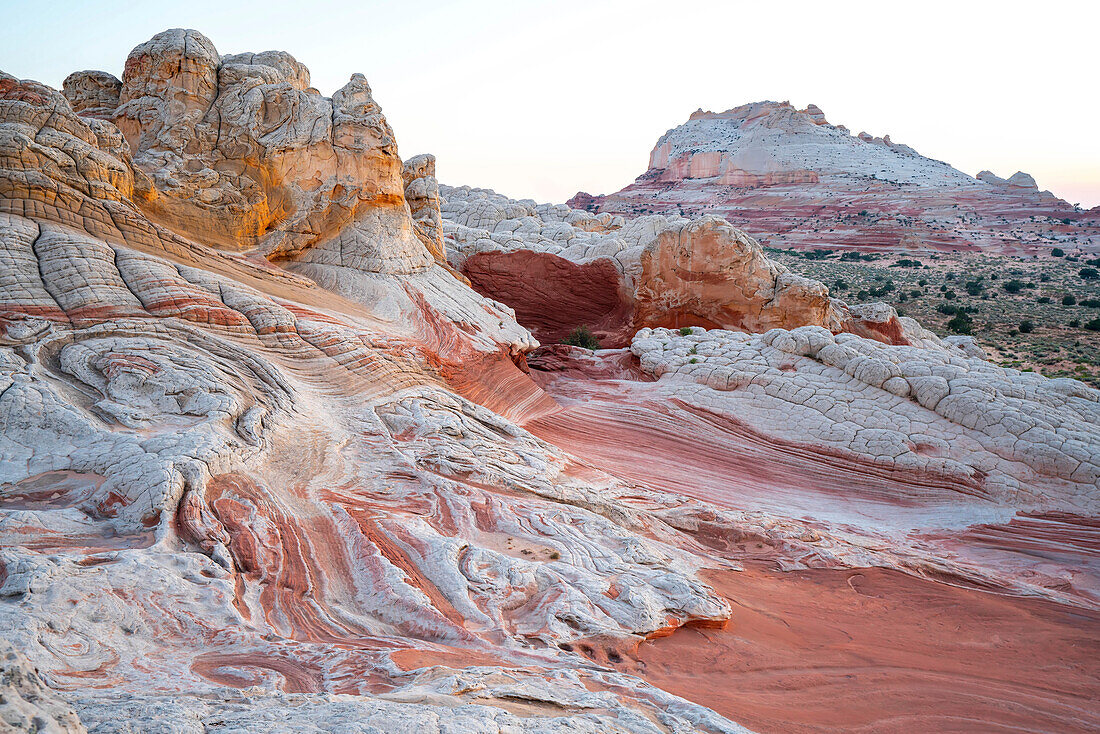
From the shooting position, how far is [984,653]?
21.0 feet

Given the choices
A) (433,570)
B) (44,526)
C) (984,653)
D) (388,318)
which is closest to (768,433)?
Result: (984,653)

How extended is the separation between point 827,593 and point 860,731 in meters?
2.66

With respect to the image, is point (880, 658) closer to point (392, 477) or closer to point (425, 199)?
point (392, 477)

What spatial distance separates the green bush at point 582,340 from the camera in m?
19.2

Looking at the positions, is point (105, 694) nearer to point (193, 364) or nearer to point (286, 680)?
point (286, 680)

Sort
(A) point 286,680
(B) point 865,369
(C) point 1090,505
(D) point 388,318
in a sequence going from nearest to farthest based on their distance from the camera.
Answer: (A) point 286,680, (C) point 1090,505, (D) point 388,318, (B) point 865,369

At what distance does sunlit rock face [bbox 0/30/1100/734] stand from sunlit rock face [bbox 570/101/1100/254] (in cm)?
6019

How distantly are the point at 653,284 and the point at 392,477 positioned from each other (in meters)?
13.4

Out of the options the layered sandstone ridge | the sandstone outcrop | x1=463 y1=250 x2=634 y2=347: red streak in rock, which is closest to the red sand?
the sandstone outcrop

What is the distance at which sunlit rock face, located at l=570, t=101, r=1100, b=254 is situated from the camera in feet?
222

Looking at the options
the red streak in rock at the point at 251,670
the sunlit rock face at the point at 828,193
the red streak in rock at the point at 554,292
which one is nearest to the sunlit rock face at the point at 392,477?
the red streak in rock at the point at 251,670

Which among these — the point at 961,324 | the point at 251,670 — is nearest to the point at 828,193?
the point at 961,324

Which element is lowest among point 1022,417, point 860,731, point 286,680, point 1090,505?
point 860,731

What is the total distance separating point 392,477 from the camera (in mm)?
7262
